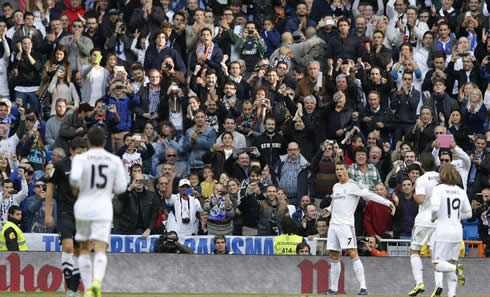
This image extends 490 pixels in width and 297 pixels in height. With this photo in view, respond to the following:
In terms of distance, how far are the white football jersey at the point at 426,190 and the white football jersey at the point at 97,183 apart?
197 inches

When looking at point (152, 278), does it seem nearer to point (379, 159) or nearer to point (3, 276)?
point (3, 276)

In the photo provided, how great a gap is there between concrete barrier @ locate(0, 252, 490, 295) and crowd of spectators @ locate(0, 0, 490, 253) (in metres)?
0.88

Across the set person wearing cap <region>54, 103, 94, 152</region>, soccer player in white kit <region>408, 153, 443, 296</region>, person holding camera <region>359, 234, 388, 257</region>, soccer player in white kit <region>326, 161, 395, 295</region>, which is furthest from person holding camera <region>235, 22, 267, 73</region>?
soccer player in white kit <region>408, 153, 443, 296</region>

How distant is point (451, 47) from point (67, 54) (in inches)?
338

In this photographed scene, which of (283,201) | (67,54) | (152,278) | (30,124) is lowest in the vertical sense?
(152,278)

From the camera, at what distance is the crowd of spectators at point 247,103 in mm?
21953

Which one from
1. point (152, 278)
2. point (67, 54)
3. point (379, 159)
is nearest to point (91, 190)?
point (152, 278)

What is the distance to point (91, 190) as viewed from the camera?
47.3 ft

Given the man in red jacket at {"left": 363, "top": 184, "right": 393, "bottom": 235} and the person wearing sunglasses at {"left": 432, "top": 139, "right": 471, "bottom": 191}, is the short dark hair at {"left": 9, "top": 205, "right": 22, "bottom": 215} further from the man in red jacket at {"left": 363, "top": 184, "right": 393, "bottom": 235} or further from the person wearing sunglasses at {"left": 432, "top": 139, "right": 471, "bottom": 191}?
the person wearing sunglasses at {"left": 432, "top": 139, "right": 471, "bottom": 191}

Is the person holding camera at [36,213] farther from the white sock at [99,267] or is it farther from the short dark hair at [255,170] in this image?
the white sock at [99,267]

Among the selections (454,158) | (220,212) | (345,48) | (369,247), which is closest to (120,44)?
(345,48)

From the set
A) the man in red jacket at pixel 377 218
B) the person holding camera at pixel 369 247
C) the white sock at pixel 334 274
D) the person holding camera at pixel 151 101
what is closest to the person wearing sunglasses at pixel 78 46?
the person holding camera at pixel 151 101

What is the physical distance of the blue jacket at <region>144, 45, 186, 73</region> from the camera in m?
25.7

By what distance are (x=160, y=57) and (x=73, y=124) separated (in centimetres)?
273
